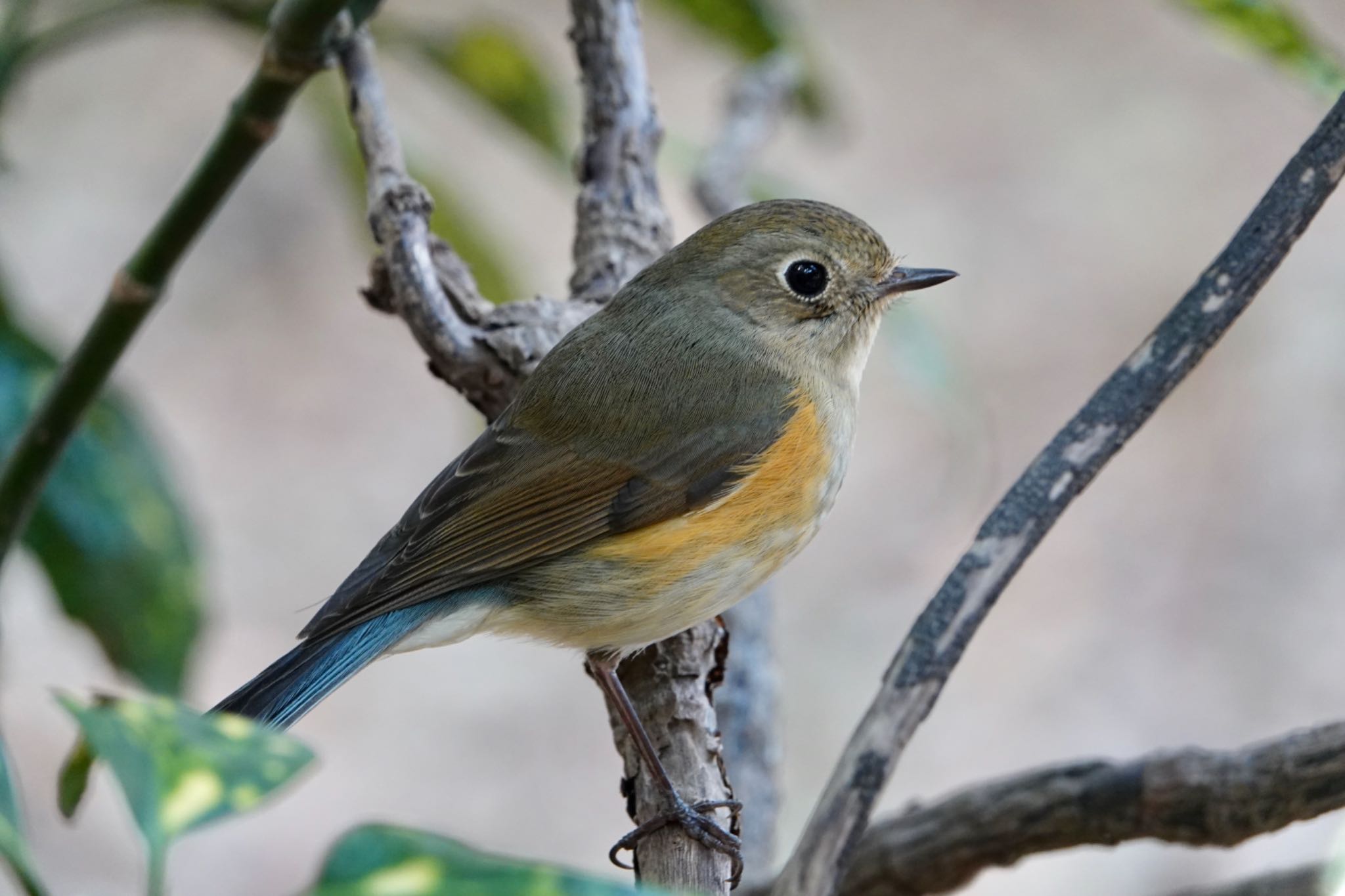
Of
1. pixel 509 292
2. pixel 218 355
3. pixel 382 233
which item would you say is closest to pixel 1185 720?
pixel 509 292

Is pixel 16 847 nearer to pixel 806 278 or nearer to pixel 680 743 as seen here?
pixel 680 743

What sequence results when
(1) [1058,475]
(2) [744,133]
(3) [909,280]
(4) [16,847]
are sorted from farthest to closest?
(2) [744,133], (3) [909,280], (1) [1058,475], (4) [16,847]

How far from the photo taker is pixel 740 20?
255cm

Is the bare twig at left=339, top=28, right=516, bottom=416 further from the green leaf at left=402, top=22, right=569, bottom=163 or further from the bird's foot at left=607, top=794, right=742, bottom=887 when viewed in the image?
the bird's foot at left=607, top=794, right=742, bottom=887

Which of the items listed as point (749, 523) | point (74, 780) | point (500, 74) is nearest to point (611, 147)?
point (500, 74)

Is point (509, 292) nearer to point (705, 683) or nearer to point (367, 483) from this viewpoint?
point (705, 683)

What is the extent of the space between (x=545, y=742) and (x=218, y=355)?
86.9 inches

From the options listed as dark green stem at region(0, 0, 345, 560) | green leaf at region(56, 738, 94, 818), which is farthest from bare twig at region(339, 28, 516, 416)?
green leaf at region(56, 738, 94, 818)

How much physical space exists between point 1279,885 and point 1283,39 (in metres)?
1.14

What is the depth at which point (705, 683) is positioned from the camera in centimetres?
210

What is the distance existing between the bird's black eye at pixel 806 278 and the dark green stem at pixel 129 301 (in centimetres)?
94

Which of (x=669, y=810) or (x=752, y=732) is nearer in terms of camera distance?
(x=669, y=810)

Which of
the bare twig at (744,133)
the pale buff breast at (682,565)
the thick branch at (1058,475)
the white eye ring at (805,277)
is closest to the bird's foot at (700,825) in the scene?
the pale buff breast at (682,565)

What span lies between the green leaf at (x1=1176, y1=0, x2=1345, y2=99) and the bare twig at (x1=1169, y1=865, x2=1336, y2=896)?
1.00 meters
